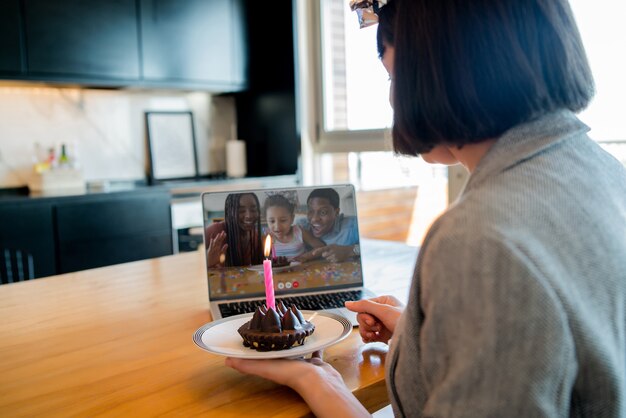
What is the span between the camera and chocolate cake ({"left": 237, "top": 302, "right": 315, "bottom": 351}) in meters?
0.92

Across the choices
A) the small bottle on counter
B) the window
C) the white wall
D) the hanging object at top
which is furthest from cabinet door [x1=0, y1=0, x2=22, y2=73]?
the hanging object at top

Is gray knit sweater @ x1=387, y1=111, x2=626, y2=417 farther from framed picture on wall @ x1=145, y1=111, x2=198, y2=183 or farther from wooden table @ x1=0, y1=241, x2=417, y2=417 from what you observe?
framed picture on wall @ x1=145, y1=111, x2=198, y2=183

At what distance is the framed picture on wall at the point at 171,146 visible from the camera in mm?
3974

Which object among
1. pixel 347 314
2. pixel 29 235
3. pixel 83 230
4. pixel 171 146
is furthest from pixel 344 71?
pixel 347 314

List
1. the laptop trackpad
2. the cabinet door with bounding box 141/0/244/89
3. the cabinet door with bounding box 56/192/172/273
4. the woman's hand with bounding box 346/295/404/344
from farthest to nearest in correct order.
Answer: the cabinet door with bounding box 141/0/244/89, the cabinet door with bounding box 56/192/172/273, the laptop trackpad, the woman's hand with bounding box 346/295/404/344

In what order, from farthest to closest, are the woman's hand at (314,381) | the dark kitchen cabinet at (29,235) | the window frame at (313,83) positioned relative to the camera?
the window frame at (313,83) → the dark kitchen cabinet at (29,235) → the woman's hand at (314,381)

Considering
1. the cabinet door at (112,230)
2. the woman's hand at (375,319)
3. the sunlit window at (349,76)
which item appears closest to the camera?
the woman's hand at (375,319)

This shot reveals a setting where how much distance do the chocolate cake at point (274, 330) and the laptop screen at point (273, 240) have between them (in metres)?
0.36

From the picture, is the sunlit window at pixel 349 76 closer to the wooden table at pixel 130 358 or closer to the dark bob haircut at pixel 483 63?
the wooden table at pixel 130 358

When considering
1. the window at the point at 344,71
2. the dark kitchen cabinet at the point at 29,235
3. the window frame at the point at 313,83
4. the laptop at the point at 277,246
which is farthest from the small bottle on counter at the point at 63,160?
the laptop at the point at 277,246

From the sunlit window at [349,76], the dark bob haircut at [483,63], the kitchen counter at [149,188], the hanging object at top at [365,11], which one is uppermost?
the sunlit window at [349,76]

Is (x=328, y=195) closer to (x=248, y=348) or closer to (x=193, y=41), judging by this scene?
(x=248, y=348)

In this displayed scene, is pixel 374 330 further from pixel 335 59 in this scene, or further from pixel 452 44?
pixel 335 59

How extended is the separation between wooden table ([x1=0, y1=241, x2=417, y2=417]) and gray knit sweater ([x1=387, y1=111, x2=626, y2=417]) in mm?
282
